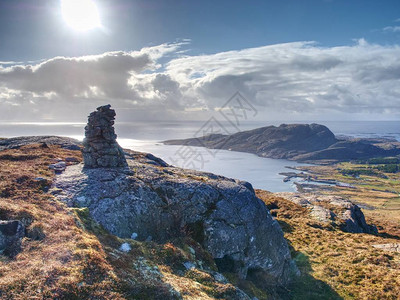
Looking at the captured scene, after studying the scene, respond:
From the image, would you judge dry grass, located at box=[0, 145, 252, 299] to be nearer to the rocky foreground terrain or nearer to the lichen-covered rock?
the rocky foreground terrain

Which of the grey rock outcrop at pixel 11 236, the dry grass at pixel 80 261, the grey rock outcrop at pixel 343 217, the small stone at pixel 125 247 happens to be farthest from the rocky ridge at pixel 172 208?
the grey rock outcrop at pixel 343 217

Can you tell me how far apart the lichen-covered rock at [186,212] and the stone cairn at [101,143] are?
1.05m

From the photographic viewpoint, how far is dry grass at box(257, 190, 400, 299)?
19359 mm

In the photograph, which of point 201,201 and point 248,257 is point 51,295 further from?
point 248,257

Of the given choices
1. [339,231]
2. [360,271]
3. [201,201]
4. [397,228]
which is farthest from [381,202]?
[201,201]

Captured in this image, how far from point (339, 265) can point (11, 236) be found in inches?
1033

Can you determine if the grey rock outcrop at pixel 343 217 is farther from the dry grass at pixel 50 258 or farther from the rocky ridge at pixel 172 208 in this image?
the dry grass at pixel 50 258

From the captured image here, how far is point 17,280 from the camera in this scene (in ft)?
27.9

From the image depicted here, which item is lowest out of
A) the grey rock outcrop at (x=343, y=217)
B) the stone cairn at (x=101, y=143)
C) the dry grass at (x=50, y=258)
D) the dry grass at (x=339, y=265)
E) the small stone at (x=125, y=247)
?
the grey rock outcrop at (x=343, y=217)

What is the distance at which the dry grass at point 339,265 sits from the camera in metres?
19.4

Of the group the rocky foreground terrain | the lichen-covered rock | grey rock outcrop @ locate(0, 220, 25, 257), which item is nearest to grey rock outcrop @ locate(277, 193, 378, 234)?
the rocky foreground terrain

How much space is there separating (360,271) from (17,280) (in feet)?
83.8

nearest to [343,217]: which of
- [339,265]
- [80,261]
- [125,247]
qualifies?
[339,265]

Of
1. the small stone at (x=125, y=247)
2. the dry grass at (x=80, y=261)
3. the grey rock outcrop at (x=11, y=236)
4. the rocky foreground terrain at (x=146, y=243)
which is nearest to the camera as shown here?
the dry grass at (x=80, y=261)
